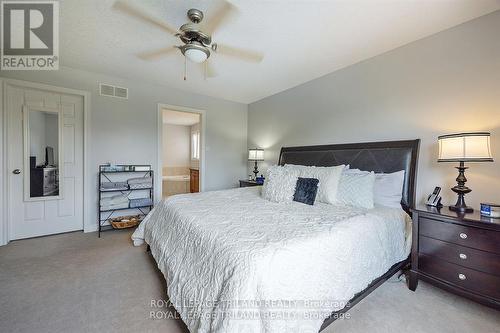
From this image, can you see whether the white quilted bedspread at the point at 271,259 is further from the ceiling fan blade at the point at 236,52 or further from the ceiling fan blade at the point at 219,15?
the ceiling fan blade at the point at 219,15

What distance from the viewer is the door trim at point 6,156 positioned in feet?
9.32

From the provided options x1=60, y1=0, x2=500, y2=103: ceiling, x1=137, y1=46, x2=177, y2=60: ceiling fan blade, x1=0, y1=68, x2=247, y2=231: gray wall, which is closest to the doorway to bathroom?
x1=0, y1=68, x2=247, y2=231: gray wall

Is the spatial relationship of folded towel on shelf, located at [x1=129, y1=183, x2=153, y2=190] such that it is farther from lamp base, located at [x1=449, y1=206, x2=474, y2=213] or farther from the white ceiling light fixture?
lamp base, located at [x1=449, y1=206, x2=474, y2=213]

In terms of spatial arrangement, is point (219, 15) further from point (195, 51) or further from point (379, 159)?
point (379, 159)

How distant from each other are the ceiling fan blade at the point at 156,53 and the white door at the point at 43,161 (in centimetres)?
142

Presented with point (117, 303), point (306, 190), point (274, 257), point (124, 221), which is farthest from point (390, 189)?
point (124, 221)

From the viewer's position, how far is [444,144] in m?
1.95

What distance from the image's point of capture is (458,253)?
1725 millimetres

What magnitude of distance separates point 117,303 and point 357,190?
2462mm

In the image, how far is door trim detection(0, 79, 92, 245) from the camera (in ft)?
9.32

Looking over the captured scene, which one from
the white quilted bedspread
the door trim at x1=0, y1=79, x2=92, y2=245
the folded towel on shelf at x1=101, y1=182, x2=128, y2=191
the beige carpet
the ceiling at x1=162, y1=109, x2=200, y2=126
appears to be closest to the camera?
the white quilted bedspread

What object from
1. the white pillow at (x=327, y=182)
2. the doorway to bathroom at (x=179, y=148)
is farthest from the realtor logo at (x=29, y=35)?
the doorway to bathroom at (x=179, y=148)

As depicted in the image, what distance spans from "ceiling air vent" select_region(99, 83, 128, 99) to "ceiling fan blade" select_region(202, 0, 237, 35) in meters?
2.18

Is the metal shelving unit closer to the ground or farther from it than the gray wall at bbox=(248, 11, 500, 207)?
closer to the ground
